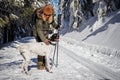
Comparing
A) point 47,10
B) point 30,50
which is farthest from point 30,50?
point 47,10

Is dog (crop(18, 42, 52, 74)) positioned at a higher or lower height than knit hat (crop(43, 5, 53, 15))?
lower

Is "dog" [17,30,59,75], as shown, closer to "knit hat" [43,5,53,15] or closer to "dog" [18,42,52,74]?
"dog" [18,42,52,74]

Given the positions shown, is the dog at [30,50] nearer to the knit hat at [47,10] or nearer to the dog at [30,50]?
the dog at [30,50]

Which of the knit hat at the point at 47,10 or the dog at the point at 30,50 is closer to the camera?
the dog at the point at 30,50

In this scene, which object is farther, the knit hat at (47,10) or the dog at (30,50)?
the knit hat at (47,10)

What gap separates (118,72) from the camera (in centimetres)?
966

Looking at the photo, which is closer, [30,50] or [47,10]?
[30,50]

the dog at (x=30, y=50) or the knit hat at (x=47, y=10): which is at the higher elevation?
the knit hat at (x=47, y=10)

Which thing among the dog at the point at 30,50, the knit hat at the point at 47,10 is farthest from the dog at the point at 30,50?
the knit hat at the point at 47,10

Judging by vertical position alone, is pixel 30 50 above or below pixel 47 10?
below

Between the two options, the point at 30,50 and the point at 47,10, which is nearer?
the point at 30,50

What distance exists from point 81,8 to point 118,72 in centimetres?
2495

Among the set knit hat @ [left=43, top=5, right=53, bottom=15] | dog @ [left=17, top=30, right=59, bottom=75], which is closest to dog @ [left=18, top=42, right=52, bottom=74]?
dog @ [left=17, top=30, right=59, bottom=75]

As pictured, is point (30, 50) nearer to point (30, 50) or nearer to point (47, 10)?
point (30, 50)
